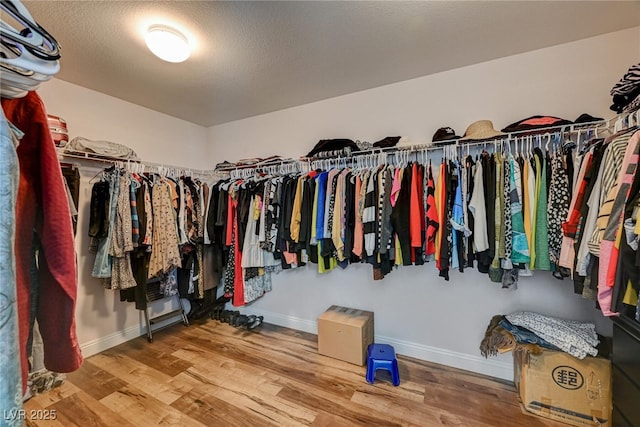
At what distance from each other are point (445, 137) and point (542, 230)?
862mm

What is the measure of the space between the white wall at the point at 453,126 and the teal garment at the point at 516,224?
51 cm

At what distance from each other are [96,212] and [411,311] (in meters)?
2.83

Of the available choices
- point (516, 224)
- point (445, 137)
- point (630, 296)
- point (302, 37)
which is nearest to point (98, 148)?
point (302, 37)

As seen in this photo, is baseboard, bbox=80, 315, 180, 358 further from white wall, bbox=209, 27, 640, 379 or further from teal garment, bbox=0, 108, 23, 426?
teal garment, bbox=0, 108, 23, 426

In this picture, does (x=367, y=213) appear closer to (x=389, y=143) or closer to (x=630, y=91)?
(x=389, y=143)

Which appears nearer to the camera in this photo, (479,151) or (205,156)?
(479,151)

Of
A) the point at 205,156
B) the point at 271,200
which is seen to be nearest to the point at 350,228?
the point at 271,200

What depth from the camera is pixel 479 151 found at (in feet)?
6.56

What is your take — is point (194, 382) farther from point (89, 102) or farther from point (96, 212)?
point (89, 102)

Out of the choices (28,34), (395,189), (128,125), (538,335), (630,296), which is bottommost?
(538,335)

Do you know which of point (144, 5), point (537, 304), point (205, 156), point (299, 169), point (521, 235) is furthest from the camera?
point (205, 156)

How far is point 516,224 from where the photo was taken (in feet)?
5.23

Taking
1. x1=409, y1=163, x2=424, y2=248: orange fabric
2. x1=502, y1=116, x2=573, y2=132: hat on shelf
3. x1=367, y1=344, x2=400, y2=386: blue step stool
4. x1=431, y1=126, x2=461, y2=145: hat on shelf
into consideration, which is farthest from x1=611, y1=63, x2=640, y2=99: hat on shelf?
x1=367, y1=344, x2=400, y2=386: blue step stool

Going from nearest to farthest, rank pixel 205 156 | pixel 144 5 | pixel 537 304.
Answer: pixel 144 5 → pixel 537 304 → pixel 205 156
